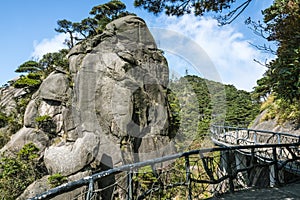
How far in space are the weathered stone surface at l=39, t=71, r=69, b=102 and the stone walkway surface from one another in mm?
11949

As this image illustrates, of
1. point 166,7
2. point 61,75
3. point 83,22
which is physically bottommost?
point 166,7

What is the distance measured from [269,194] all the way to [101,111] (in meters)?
10.2

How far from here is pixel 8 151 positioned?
41.5 feet

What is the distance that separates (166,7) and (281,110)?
33.2ft

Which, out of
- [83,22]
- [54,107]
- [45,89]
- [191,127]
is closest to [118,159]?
[54,107]

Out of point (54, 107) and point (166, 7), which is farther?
point (54, 107)

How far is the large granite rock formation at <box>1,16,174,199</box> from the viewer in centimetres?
1182

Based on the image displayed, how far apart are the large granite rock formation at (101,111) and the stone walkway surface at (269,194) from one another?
340 inches

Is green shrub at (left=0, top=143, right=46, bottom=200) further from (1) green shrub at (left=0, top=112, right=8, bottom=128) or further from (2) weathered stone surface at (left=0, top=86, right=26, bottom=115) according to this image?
(2) weathered stone surface at (left=0, top=86, right=26, bottom=115)

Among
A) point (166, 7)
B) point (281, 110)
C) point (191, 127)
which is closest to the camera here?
point (166, 7)

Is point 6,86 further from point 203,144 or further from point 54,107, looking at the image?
point 203,144

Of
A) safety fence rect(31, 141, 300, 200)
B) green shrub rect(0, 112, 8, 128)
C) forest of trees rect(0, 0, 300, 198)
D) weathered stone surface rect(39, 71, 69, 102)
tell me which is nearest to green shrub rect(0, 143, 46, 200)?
forest of trees rect(0, 0, 300, 198)

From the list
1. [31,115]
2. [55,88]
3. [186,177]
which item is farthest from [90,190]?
[31,115]

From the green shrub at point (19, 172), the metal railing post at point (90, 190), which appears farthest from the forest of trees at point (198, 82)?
the metal railing post at point (90, 190)
